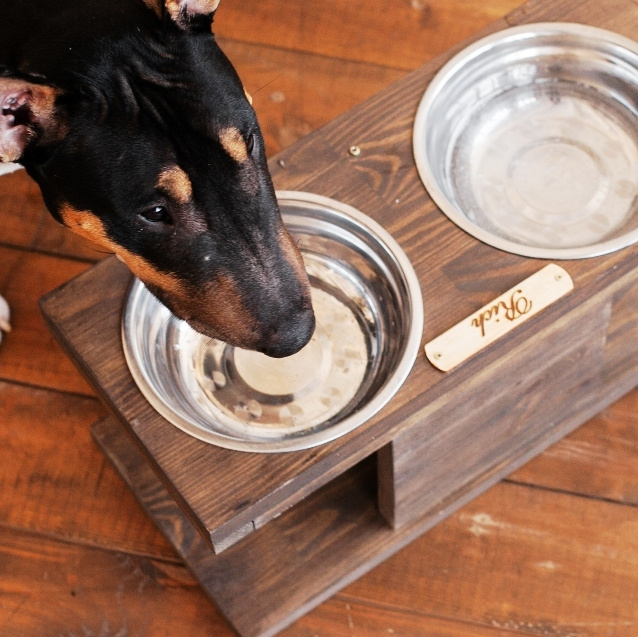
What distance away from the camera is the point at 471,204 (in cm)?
150

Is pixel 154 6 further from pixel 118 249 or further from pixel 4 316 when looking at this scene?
pixel 4 316

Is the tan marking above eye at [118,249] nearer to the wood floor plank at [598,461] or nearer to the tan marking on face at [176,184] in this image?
the tan marking on face at [176,184]

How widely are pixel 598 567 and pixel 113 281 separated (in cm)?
88

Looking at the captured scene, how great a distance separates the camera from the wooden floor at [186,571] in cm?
155

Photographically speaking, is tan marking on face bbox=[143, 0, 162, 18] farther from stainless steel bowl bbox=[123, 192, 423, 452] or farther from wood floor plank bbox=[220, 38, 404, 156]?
wood floor plank bbox=[220, 38, 404, 156]

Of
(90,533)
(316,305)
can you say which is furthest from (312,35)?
(90,533)

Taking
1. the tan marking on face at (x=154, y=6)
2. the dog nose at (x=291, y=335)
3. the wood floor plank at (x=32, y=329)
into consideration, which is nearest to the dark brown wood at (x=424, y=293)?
the dog nose at (x=291, y=335)

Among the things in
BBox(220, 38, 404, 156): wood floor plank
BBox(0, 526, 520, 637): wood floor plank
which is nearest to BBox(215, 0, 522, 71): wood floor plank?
BBox(220, 38, 404, 156): wood floor plank

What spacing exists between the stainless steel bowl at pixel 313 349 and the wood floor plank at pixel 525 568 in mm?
373

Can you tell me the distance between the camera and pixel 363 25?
201cm

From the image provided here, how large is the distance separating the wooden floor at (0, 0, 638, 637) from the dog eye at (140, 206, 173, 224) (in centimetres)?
68

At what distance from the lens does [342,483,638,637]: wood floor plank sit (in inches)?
60.9

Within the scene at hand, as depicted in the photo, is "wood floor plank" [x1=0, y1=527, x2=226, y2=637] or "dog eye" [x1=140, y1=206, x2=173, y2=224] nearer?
"dog eye" [x1=140, y1=206, x2=173, y2=224]

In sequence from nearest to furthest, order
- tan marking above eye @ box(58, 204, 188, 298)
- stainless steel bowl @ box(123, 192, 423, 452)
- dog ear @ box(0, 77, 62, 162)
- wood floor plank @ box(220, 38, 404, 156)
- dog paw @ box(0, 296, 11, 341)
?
dog ear @ box(0, 77, 62, 162), tan marking above eye @ box(58, 204, 188, 298), stainless steel bowl @ box(123, 192, 423, 452), dog paw @ box(0, 296, 11, 341), wood floor plank @ box(220, 38, 404, 156)
